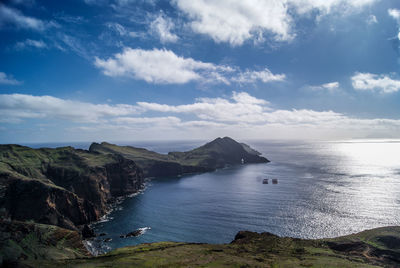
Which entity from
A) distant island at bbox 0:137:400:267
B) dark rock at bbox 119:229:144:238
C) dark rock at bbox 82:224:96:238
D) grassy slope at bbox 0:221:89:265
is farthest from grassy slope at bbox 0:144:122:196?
grassy slope at bbox 0:221:89:265

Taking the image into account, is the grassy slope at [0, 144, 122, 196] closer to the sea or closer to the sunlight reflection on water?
the sea

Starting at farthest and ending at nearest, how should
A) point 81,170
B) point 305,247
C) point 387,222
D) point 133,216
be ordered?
point 81,170
point 133,216
point 387,222
point 305,247

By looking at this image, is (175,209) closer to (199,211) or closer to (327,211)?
(199,211)

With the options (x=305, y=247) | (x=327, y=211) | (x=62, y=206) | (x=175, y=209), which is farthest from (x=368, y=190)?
(x=62, y=206)

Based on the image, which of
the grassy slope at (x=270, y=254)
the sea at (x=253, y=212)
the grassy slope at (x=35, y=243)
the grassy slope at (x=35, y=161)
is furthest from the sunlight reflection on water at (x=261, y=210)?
the grassy slope at (x=35, y=161)

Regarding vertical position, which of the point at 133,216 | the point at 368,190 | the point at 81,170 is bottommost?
the point at 133,216

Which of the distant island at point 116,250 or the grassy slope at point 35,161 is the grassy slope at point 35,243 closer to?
the distant island at point 116,250
